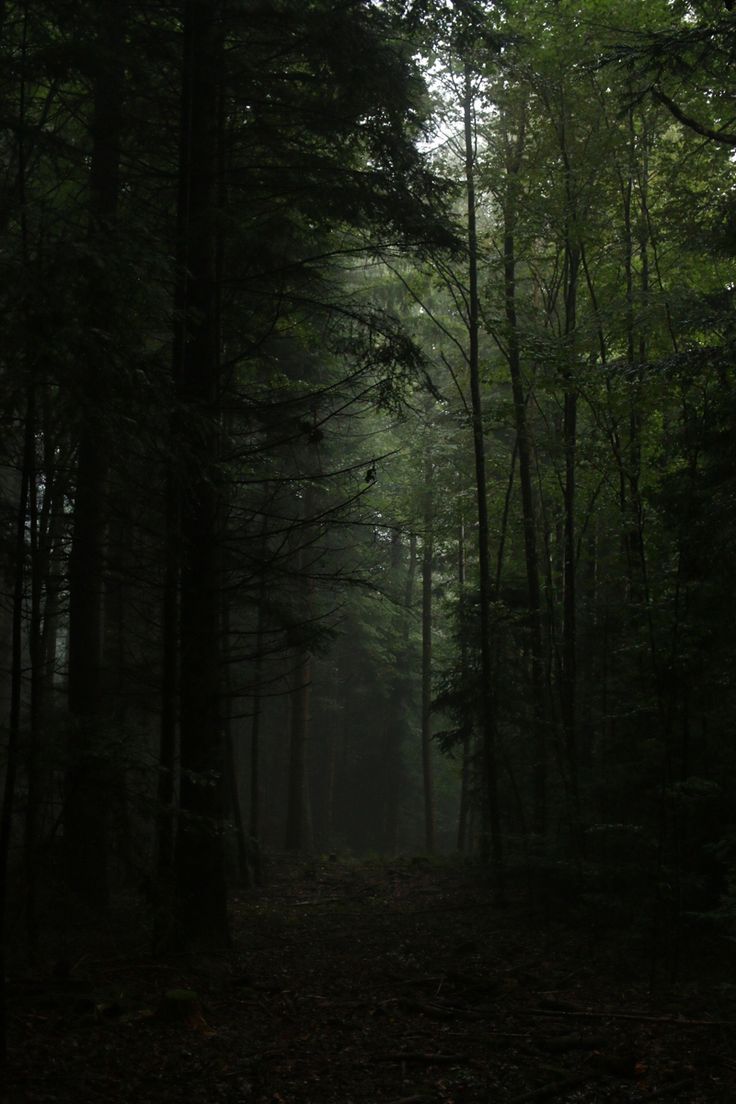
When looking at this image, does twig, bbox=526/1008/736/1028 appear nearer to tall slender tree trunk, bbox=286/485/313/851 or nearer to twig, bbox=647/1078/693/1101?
twig, bbox=647/1078/693/1101

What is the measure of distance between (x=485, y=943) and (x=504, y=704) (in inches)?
181

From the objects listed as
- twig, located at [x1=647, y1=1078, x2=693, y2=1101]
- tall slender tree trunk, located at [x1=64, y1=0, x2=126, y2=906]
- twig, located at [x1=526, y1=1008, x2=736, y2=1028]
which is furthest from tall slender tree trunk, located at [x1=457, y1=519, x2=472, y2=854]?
twig, located at [x1=647, y1=1078, x2=693, y2=1101]

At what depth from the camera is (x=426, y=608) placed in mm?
26891

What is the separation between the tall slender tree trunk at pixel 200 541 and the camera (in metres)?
8.16

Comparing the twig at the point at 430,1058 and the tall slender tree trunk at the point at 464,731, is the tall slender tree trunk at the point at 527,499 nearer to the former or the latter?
the tall slender tree trunk at the point at 464,731

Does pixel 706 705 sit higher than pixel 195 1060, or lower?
higher

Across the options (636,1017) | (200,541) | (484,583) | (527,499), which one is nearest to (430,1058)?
(636,1017)

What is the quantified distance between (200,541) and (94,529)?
6.57 ft

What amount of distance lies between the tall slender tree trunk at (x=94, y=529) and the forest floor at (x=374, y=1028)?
1.32m

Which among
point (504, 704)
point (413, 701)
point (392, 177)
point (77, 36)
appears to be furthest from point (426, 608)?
point (77, 36)

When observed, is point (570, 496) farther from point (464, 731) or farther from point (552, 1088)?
point (552, 1088)

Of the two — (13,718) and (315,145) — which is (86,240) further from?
(315,145)

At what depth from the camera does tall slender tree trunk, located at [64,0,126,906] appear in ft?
18.2

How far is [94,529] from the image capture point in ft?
32.5
